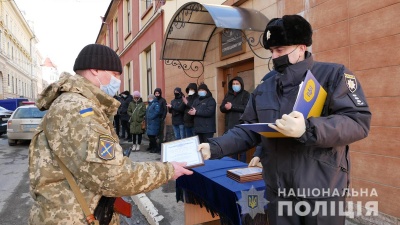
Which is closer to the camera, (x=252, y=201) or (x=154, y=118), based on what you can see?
(x=252, y=201)

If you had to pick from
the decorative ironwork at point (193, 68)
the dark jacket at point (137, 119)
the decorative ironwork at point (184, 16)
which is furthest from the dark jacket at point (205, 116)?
the dark jacket at point (137, 119)

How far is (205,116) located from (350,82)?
4634 mm

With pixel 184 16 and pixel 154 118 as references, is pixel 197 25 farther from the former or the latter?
pixel 154 118

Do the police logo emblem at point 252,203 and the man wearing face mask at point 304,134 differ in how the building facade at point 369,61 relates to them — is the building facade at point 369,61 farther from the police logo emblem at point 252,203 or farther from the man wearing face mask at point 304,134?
the man wearing face mask at point 304,134

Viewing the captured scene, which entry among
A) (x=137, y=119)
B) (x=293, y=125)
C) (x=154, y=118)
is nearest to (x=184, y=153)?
(x=293, y=125)

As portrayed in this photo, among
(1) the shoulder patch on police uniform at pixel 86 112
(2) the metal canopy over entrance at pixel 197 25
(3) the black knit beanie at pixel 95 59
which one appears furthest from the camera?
(2) the metal canopy over entrance at pixel 197 25

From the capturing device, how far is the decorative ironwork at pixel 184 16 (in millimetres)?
6262

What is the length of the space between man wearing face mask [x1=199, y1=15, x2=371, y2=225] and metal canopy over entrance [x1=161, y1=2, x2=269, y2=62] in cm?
344

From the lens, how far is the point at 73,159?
1.47 meters

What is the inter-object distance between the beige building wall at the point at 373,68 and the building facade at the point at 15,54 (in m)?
42.3

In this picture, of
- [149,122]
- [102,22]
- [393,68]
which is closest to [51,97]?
[393,68]

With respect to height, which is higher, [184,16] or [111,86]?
[184,16]

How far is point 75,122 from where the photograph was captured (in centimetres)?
148

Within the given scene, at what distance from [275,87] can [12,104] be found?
25.6 metres
